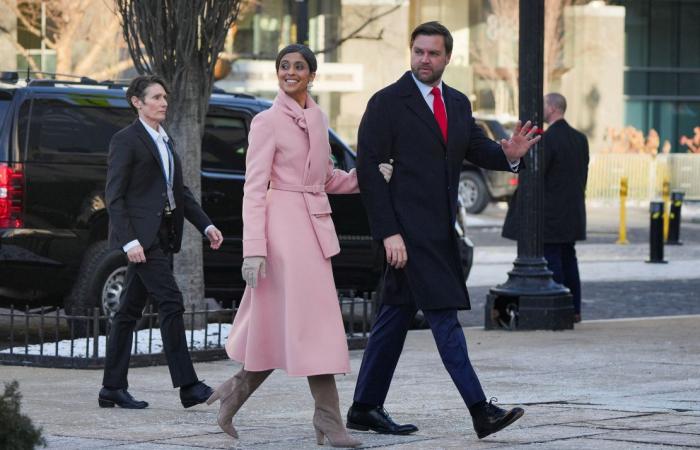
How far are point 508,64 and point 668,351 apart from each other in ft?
115

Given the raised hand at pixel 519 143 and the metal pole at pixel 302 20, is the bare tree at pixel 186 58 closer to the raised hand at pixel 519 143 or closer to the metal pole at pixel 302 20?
the raised hand at pixel 519 143

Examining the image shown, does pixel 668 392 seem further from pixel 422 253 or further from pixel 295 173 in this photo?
pixel 295 173

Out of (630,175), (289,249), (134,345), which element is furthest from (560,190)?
(630,175)

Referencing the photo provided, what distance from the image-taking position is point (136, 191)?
28.0 feet

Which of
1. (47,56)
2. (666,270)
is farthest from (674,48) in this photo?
(666,270)

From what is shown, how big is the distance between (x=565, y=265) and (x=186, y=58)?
13.5ft

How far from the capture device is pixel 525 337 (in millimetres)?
12172

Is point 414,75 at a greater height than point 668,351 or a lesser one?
greater

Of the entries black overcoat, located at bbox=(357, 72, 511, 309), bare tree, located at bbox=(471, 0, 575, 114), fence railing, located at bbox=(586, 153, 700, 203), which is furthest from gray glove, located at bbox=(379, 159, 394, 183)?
bare tree, located at bbox=(471, 0, 575, 114)

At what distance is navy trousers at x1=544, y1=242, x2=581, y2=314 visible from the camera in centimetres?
1341

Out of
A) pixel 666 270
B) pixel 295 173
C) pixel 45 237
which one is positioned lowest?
pixel 666 270

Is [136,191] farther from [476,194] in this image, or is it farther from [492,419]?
[476,194]

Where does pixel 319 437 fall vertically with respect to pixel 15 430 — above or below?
below

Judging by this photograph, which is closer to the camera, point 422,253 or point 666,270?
point 422,253
